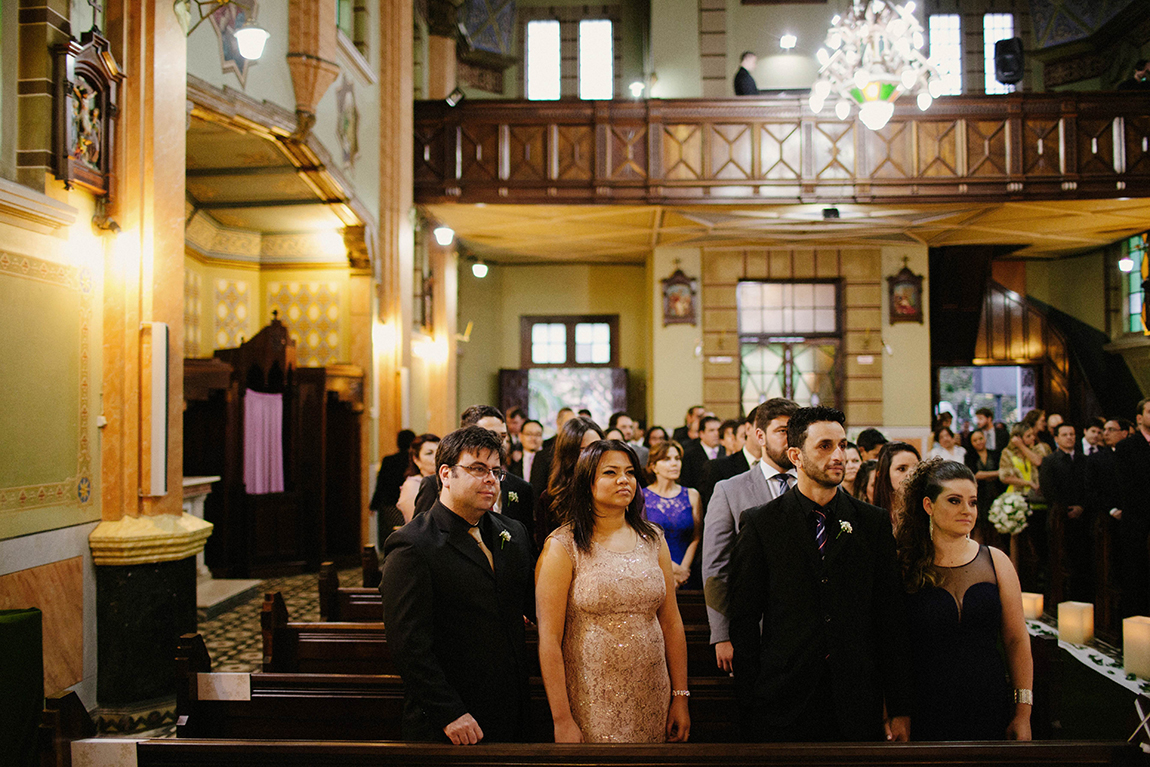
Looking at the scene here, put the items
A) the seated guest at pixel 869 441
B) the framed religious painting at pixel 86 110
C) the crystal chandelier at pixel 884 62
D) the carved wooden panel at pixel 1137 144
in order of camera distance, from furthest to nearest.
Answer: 1. the carved wooden panel at pixel 1137 144
2. the crystal chandelier at pixel 884 62
3. the seated guest at pixel 869 441
4. the framed religious painting at pixel 86 110

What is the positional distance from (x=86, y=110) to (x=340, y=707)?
3.18 meters

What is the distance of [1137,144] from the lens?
1001cm

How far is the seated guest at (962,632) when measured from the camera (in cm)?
240

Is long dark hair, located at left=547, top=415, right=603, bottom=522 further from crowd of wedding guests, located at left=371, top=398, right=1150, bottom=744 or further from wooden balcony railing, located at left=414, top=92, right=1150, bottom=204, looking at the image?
wooden balcony railing, located at left=414, top=92, right=1150, bottom=204

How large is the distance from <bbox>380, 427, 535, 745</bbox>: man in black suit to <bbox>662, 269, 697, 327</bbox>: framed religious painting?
10410 mm

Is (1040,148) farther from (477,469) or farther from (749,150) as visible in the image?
(477,469)

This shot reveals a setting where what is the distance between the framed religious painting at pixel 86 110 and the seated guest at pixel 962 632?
404 cm

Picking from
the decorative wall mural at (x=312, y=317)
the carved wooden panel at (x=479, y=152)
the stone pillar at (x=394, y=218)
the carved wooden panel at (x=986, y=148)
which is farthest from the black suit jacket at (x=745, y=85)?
the decorative wall mural at (x=312, y=317)

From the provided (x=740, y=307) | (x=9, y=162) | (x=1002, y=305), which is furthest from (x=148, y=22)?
(x=1002, y=305)

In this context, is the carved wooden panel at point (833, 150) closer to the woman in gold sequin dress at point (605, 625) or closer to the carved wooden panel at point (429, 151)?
the carved wooden panel at point (429, 151)

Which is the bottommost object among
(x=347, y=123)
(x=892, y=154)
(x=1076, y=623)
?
(x=1076, y=623)

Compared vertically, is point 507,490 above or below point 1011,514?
above

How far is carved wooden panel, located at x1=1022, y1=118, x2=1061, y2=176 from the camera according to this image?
33.0 ft

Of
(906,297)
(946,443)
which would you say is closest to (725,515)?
(946,443)
